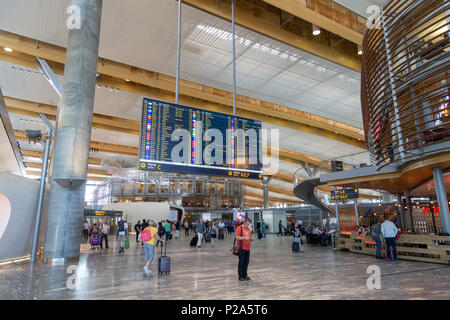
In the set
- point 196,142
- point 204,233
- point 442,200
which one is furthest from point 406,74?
point 204,233

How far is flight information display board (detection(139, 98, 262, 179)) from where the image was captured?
25.0ft

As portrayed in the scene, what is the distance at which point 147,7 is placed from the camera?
11.4 m

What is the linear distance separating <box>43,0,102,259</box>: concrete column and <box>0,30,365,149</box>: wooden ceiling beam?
5.92 meters

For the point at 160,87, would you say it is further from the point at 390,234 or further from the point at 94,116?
the point at 390,234

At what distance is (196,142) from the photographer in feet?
26.9

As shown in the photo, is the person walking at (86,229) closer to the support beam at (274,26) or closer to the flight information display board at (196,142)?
the flight information display board at (196,142)

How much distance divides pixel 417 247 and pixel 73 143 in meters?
11.7

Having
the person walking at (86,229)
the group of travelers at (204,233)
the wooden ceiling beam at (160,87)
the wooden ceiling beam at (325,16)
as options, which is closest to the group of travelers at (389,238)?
the wooden ceiling beam at (325,16)

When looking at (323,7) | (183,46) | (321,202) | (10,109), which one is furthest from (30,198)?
(321,202)

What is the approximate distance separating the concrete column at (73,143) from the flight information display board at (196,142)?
2971mm

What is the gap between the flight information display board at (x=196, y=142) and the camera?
25.0 feet

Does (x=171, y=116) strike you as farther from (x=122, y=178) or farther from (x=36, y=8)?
(x=122, y=178)

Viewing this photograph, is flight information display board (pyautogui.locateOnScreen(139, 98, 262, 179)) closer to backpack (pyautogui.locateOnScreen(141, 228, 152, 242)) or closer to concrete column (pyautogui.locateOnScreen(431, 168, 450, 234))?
backpack (pyautogui.locateOnScreen(141, 228, 152, 242))
